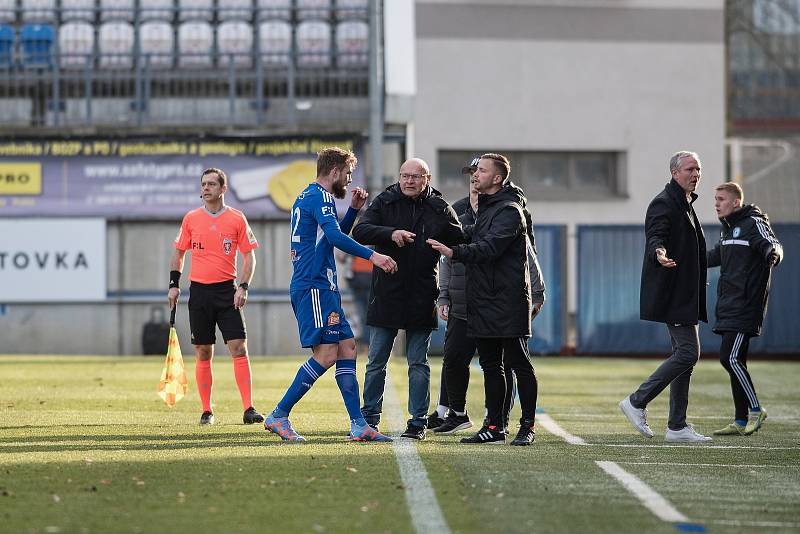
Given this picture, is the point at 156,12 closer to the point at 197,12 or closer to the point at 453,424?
the point at 197,12

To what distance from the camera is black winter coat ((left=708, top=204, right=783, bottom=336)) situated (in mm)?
11102

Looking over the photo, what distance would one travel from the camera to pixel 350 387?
9.58m

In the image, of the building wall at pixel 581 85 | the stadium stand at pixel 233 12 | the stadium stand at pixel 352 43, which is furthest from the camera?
the building wall at pixel 581 85

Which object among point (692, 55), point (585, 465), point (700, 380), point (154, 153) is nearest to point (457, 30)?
point (692, 55)

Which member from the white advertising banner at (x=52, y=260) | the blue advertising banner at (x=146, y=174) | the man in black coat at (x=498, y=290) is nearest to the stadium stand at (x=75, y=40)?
the blue advertising banner at (x=146, y=174)

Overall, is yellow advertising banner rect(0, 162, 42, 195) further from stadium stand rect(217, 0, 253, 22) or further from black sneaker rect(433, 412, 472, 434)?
black sneaker rect(433, 412, 472, 434)

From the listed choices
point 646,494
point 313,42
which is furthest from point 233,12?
point 646,494

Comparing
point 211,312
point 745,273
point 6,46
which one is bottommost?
point 211,312

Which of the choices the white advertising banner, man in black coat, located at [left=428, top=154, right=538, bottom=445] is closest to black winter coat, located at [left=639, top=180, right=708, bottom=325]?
man in black coat, located at [left=428, top=154, right=538, bottom=445]

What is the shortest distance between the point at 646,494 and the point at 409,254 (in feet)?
9.96

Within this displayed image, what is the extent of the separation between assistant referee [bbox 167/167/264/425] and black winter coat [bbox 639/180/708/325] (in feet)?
9.47

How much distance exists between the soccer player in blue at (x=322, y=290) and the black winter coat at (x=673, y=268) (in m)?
2.04

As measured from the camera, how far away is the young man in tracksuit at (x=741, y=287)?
11.0 m

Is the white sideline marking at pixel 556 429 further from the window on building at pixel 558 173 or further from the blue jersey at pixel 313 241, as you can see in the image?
the window on building at pixel 558 173
